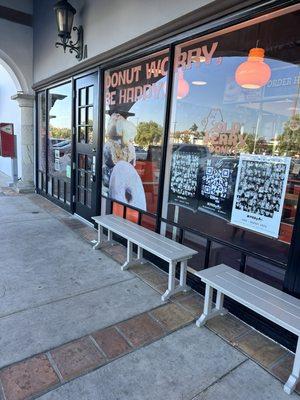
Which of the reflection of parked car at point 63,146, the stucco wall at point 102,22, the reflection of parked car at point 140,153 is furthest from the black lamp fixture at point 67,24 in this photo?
the reflection of parked car at point 140,153

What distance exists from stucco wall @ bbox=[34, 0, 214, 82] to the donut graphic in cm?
148

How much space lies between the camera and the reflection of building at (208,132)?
218 centimetres

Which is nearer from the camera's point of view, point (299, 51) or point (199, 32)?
point (299, 51)

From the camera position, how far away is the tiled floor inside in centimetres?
168

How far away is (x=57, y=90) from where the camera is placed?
5.49 m

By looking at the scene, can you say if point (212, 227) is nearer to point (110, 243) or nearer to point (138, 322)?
point (138, 322)

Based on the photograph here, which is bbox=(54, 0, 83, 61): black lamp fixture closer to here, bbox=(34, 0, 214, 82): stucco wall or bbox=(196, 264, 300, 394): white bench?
bbox=(34, 0, 214, 82): stucco wall

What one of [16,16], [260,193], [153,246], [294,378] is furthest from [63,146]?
[294,378]

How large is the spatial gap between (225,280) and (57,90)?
188 inches

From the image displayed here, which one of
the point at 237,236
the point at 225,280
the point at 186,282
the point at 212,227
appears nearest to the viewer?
the point at 225,280

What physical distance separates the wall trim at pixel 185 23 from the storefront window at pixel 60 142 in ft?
Result: 4.00

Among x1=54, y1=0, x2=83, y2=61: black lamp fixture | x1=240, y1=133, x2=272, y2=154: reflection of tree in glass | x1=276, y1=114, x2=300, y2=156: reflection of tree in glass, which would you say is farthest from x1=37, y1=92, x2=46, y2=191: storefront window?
x1=276, y1=114, x2=300, y2=156: reflection of tree in glass

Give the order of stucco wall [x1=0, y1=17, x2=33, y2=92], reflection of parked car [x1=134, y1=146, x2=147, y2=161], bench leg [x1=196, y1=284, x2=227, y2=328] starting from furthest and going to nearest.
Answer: stucco wall [x1=0, y1=17, x2=33, y2=92], reflection of parked car [x1=134, y1=146, x2=147, y2=161], bench leg [x1=196, y1=284, x2=227, y2=328]

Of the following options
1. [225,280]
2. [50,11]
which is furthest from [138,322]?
[50,11]
